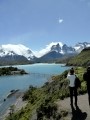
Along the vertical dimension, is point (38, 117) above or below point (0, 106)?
above

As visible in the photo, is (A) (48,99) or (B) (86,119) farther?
(A) (48,99)

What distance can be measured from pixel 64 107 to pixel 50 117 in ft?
5.09

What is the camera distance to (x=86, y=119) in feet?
76.4

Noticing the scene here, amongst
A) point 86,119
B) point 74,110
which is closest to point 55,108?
point 74,110

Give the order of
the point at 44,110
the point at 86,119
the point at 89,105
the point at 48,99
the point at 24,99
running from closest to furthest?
the point at 86,119, the point at 89,105, the point at 44,110, the point at 48,99, the point at 24,99

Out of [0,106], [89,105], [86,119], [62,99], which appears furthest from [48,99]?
[0,106]

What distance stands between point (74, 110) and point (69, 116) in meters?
0.91

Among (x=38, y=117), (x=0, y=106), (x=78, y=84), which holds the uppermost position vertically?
(x=78, y=84)

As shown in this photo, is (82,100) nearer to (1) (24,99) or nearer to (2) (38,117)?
(2) (38,117)

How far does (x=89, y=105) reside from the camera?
88.1ft

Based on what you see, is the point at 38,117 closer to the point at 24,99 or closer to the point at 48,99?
the point at 48,99

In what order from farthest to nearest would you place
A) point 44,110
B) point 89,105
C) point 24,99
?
1. point 24,99
2. point 44,110
3. point 89,105

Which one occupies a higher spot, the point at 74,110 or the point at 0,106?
the point at 74,110

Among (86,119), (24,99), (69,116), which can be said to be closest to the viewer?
(86,119)
